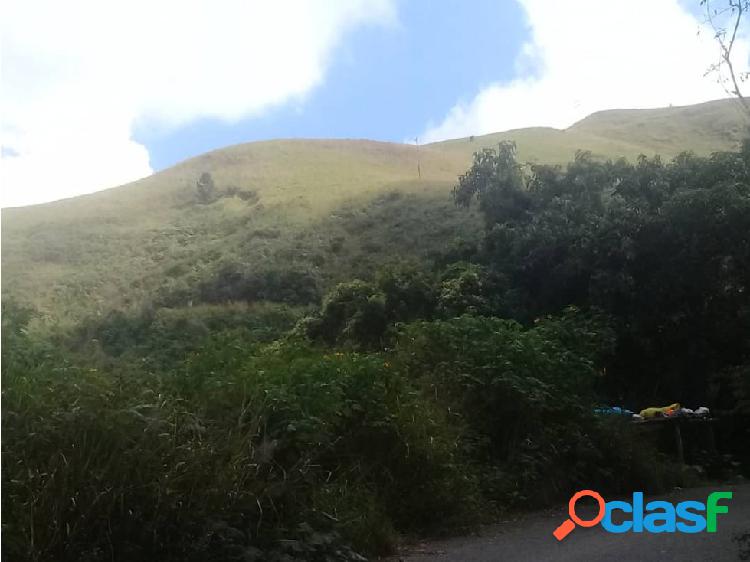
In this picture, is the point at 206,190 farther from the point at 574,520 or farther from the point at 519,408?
the point at 574,520

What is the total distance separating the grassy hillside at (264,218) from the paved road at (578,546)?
14374 millimetres

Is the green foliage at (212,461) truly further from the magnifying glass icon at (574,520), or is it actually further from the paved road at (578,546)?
the magnifying glass icon at (574,520)

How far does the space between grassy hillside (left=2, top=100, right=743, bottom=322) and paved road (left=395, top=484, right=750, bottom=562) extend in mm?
14374

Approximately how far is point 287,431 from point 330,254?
2984 centimetres

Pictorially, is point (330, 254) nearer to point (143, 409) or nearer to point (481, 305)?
point (481, 305)

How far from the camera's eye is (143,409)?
16.6 ft

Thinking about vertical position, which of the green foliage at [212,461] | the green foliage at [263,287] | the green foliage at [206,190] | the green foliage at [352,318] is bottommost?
the green foliage at [263,287]

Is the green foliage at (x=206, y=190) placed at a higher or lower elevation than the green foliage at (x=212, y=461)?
higher

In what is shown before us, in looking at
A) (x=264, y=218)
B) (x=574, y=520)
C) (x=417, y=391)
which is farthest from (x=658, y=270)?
(x=264, y=218)

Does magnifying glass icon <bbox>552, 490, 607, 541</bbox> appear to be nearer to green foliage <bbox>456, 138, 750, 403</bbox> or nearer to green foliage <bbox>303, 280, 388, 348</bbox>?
green foliage <bbox>456, 138, 750, 403</bbox>

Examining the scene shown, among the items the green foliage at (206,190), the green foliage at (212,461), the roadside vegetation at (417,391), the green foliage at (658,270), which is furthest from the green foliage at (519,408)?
the green foliage at (206,190)

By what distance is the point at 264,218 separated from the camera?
43125 millimetres

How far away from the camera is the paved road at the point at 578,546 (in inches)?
244

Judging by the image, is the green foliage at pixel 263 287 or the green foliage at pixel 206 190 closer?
the green foliage at pixel 263 287
